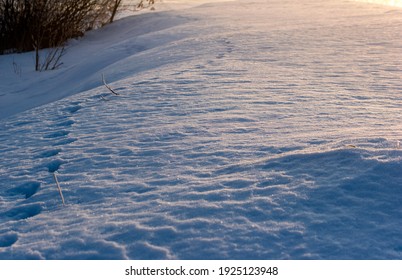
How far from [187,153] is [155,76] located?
8.28 feet

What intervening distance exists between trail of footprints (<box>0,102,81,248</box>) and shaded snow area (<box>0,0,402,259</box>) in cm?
1

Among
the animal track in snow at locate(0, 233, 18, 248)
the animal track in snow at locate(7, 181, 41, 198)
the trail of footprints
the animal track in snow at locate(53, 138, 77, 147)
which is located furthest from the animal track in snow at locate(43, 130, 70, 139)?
the animal track in snow at locate(0, 233, 18, 248)

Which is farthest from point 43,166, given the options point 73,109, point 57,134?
point 73,109

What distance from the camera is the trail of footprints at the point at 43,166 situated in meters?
2.64

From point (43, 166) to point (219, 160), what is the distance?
112 cm

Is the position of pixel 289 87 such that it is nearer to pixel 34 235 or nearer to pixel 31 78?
pixel 34 235

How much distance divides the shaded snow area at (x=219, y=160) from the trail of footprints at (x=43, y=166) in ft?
0.03

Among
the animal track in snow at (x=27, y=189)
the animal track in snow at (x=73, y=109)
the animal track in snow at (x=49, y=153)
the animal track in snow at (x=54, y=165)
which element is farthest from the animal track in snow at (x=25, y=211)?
the animal track in snow at (x=73, y=109)

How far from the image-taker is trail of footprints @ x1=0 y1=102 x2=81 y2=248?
264 centimetres

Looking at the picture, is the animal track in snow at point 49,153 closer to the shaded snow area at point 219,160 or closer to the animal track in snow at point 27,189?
the shaded snow area at point 219,160

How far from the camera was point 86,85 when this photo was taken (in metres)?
6.17

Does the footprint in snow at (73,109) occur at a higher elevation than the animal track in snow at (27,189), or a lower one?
higher

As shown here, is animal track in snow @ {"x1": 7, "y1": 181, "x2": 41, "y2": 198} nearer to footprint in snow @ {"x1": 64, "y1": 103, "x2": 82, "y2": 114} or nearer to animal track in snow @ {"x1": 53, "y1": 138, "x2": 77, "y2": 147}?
animal track in snow @ {"x1": 53, "y1": 138, "x2": 77, "y2": 147}

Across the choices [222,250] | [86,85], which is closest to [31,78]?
[86,85]
